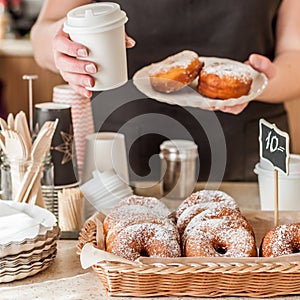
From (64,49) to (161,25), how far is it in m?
0.90

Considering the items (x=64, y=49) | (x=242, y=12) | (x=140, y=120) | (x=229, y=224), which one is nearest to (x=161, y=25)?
(x=242, y=12)

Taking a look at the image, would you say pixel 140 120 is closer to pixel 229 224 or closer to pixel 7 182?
pixel 7 182

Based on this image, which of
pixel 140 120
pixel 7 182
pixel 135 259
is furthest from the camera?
pixel 140 120

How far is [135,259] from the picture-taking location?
4.37ft

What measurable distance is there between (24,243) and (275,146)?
0.52 metres

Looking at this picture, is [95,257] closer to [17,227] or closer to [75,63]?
[17,227]

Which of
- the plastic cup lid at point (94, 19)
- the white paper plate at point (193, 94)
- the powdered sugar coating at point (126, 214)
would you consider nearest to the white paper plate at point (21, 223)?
the powdered sugar coating at point (126, 214)

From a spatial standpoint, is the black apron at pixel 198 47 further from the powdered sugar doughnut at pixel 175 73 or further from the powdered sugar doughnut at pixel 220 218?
the powdered sugar doughnut at pixel 220 218

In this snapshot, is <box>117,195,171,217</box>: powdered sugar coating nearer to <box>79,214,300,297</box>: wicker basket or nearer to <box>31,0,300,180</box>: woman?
<box>79,214,300,297</box>: wicker basket

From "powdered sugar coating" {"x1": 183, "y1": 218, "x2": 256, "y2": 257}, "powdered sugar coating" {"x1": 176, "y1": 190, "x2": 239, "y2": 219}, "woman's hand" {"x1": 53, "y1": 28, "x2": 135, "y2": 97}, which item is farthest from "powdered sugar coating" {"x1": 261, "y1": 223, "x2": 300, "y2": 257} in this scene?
"woman's hand" {"x1": 53, "y1": 28, "x2": 135, "y2": 97}

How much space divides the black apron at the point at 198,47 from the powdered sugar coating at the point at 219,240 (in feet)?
3.34

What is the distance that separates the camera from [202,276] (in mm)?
1292

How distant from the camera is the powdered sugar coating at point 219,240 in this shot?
133cm

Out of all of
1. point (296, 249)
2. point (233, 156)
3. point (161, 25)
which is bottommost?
point (233, 156)
